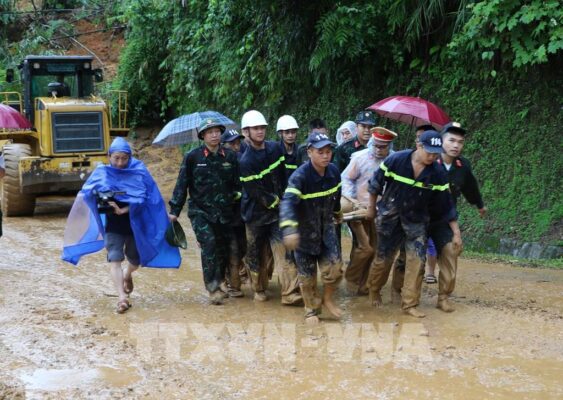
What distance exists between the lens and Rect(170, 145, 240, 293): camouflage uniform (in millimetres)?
7223

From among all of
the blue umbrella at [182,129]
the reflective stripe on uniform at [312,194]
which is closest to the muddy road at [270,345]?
the reflective stripe on uniform at [312,194]

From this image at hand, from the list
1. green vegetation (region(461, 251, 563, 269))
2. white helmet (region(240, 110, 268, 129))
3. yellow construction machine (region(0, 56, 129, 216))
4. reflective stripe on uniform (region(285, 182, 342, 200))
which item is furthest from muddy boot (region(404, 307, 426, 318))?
yellow construction machine (region(0, 56, 129, 216))

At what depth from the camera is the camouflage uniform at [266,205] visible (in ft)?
23.2

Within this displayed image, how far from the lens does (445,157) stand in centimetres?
707

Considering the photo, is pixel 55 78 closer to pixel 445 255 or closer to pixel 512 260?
pixel 512 260

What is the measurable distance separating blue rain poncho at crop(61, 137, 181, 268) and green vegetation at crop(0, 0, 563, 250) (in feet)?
16.2

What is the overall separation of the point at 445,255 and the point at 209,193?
7.94ft

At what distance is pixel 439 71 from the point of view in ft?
37.0

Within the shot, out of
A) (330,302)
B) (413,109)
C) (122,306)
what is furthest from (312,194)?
(413,109)

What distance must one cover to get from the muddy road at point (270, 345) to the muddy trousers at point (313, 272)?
21cm

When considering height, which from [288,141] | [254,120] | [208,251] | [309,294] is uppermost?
[254,120]

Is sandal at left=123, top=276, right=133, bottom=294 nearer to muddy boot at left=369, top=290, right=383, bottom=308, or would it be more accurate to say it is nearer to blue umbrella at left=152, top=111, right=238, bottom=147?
muddy boot at left=369, top=290, right=383, bottom=308

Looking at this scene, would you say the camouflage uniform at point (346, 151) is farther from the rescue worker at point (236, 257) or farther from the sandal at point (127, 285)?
the sandal at point (127, 285)

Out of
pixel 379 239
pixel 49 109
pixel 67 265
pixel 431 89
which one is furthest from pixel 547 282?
pixel 49 109
